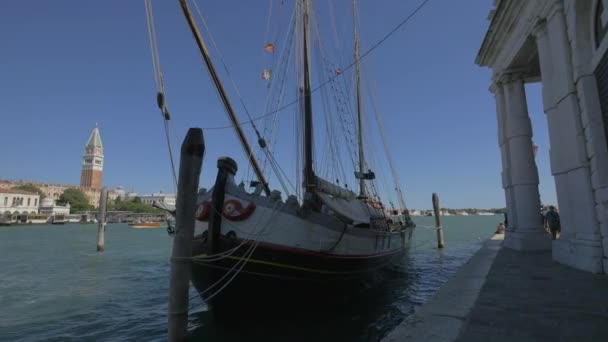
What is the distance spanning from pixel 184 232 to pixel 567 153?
8.88 m

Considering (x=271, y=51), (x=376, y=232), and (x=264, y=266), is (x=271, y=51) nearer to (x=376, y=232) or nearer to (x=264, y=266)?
(x=376, y=232)

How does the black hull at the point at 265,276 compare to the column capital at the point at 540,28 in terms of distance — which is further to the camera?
the column capital at the point at 540,28

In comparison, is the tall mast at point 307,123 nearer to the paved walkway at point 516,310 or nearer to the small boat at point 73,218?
the paved walkway at point 516,310

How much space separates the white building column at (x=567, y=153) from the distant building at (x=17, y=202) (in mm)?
119474

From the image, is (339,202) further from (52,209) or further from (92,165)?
(92,165)

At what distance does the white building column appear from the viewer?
7688mm

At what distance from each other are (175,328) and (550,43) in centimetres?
1086

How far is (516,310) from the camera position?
4906 mm

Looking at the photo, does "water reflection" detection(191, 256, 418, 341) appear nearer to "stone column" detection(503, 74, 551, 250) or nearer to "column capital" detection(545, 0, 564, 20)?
"stone column" detection(503, 74, 551, 250)

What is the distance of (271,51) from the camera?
13438mm

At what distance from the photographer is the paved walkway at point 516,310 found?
3953 millimetres

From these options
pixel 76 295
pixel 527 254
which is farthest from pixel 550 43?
pixel 76 295

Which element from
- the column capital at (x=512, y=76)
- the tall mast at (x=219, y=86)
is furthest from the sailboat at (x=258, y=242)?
the column capital at (x=512, y=76)

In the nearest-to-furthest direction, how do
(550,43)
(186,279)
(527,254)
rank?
(186,279) < (550,43) < (527,254)
